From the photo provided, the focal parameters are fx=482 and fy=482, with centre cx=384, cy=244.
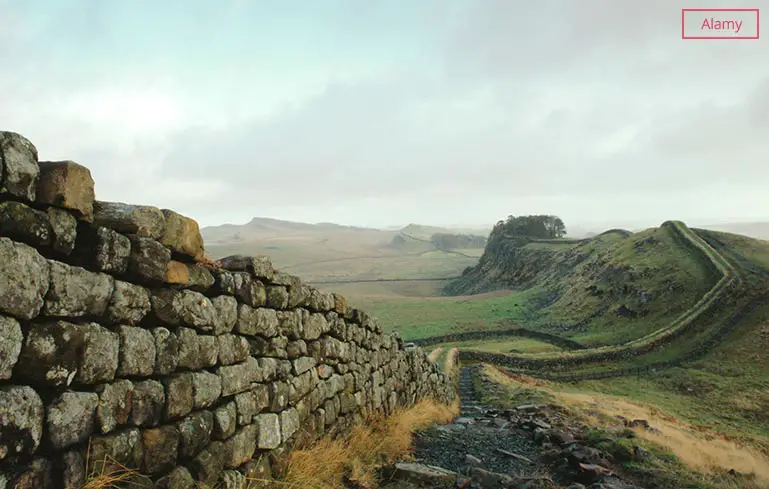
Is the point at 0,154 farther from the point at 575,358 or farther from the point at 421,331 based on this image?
the point at 421,331

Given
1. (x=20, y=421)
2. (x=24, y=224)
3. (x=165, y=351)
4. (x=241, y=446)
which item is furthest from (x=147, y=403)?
(x=24, y=224)

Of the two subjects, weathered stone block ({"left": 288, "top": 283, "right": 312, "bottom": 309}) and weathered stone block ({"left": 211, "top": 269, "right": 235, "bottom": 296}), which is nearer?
weathered stone block ({"left": 211, "top": 269, "right": 235, "bottom": 296})

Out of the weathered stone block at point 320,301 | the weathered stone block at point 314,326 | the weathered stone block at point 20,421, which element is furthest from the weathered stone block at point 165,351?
the weathered stone block at point 320,301

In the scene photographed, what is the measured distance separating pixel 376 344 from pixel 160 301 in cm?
624

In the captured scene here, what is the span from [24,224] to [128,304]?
919mm

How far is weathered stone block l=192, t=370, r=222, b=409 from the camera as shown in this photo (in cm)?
409

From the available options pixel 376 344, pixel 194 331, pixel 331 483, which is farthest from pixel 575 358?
pixel 194 331

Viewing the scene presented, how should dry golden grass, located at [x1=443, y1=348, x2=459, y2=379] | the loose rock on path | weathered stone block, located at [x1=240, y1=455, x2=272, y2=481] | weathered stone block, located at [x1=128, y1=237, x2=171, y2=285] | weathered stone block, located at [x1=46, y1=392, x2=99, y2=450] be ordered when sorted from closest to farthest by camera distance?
weathered stone block, located at [x1=46, y1=392, x2=99, y2=450] → weathered stone block, located at [x1=128, y1=237, x2=171, y2=285] → weathered stone block, located at [x1=240, y1=455, x2=272, y2=481] → the loose rock on path → dry golden grass, located at [x1=443, y1=348, x2=459, y2=379]

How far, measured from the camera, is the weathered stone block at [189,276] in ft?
13.0

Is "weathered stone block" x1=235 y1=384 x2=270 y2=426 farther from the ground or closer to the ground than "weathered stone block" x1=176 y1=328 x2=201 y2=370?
closer to the ground

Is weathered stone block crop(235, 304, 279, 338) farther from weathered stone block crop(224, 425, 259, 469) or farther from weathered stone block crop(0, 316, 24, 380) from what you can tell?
weathered stone block crop(0, 316, 24, 380)

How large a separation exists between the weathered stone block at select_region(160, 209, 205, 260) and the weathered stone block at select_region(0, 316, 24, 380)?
137cm

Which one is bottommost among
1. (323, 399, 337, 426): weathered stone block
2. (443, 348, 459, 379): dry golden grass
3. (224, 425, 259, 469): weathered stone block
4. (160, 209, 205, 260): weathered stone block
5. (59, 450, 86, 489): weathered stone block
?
(443, 348, 459, 379): dry golden grass

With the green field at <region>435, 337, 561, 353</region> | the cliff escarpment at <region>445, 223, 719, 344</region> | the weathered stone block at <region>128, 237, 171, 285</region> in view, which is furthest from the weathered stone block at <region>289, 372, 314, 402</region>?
the cliff escarpment at <region>445, 223, 719, 344</region>
